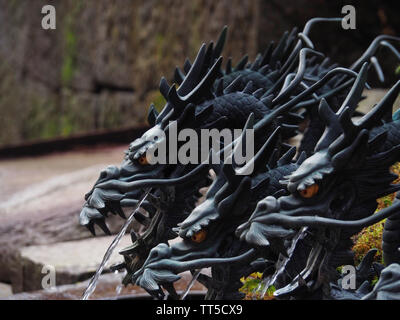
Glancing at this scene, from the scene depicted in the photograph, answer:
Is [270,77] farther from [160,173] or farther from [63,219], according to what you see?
[63,219]

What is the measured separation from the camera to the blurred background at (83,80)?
5.47 meters

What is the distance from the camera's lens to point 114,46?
10.5 meters

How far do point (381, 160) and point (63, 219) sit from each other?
353cm

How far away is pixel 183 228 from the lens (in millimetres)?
2553

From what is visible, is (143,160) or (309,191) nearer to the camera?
(309,191)

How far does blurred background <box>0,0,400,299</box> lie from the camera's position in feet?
18.0

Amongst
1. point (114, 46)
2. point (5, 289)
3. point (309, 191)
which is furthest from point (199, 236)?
point (114, 46)

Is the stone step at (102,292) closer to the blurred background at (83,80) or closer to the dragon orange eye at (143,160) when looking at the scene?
the blurred background at (83,80)

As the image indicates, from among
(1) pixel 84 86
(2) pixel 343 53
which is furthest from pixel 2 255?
(1) pixel 84 86

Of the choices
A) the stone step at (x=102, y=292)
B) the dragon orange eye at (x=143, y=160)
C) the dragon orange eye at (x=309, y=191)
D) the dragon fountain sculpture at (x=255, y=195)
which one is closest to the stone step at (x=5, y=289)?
the stone step at (x=102, y=292)

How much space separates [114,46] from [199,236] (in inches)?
325

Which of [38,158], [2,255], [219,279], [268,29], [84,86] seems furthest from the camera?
[84,86]

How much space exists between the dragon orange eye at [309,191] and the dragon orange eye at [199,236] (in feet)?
1.23

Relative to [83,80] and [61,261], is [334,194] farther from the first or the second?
[83,80]
